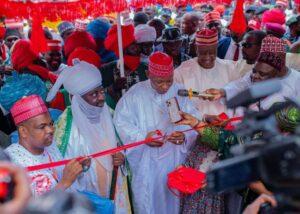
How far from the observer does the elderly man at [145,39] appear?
611cm

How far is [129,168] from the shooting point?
4.38m

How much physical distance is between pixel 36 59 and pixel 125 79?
1354 millimetres

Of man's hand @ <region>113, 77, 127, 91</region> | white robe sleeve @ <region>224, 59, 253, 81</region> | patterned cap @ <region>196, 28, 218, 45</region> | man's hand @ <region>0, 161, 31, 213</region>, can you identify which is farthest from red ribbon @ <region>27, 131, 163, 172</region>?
man's hand @ <region>0, 161, 31, 213</region>

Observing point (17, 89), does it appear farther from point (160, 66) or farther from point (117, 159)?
point (160, 66)

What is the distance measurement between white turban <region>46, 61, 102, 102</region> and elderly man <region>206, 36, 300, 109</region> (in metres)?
1.22

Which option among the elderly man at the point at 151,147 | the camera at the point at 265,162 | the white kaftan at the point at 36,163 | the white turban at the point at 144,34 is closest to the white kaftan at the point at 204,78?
the elderly man at the point at 151,147

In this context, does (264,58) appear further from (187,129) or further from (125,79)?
(125,79)

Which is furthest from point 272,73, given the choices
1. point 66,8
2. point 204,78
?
point 66,8

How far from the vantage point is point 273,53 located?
3.99 m

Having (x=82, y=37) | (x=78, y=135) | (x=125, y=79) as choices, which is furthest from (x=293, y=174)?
(x=82, y=37)

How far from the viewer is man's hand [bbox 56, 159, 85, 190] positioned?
296 centimetres

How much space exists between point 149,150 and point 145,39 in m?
2.34

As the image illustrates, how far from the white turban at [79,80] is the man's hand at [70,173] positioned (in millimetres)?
900

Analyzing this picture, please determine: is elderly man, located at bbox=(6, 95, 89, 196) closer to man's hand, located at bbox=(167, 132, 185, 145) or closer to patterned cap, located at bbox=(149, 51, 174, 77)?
man's hand, located at bbox=(167, 132, 185, 145)
